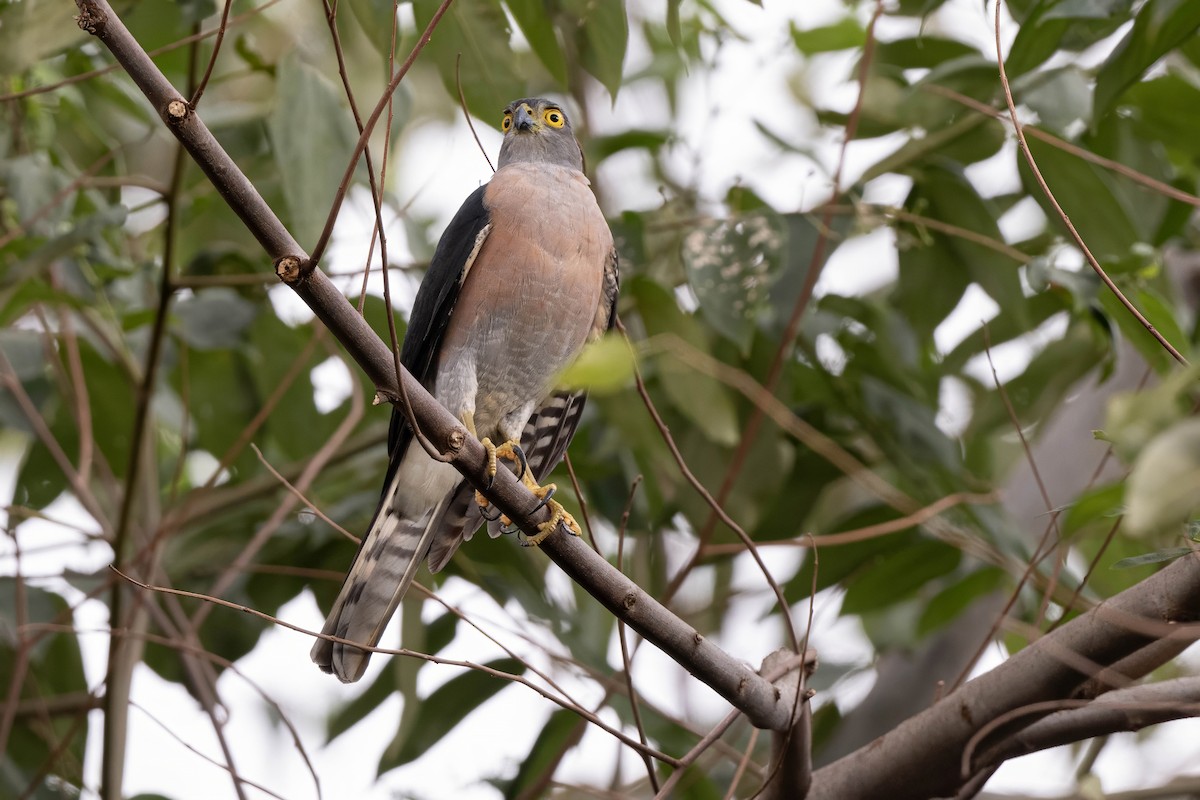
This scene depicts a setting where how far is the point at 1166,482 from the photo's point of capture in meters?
1.09

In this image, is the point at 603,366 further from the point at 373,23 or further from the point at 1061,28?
the point at 1061,28

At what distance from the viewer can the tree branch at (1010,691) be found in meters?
2.21

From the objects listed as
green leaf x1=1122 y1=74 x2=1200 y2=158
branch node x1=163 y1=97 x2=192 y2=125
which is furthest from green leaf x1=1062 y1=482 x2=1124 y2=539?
branch node x1=163 y1=97 x2=192 y2=125

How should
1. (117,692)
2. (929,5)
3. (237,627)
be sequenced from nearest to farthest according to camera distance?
(117,692) → (929,5) → (237,627)

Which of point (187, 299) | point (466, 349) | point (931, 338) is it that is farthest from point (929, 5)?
point (187, 299)

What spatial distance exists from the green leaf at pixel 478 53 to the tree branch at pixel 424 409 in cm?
136

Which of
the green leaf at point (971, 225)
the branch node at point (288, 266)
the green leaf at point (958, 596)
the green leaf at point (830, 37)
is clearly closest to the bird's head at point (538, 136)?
the green leaf at point (830, 37)

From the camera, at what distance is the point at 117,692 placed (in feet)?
11.1

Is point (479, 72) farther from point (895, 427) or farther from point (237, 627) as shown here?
point (237, 627)

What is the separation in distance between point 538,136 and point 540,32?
0.81 metres

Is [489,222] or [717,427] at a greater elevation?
[489,222]

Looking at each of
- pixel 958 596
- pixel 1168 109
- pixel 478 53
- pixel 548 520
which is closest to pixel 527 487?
pixel 548 520

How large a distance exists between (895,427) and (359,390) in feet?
5.89

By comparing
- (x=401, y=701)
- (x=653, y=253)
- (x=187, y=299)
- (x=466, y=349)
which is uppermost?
(x=653, y=253)
